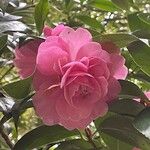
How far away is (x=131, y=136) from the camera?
709mm

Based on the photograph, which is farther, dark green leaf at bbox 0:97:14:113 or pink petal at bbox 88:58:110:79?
dark green leaf at bbox 0:97:14:113

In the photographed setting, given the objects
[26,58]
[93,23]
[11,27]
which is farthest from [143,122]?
[93,23]

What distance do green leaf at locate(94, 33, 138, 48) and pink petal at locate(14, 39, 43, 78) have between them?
3.6 inches

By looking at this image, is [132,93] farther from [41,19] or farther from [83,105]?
[41,19]

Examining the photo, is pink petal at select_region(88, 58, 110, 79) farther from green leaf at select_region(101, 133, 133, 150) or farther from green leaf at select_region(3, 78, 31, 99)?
green leaf at select_region(101, 133, 133, 150)

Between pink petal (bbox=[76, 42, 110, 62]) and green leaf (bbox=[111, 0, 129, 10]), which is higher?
pink petal (bbox=[76, 42, 110, 62])

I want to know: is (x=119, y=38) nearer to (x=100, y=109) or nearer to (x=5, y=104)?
(x=100, y=109)

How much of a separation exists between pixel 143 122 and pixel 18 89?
194 mm

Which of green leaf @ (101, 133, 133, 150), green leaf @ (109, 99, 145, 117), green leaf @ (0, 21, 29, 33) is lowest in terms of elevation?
green leaf @ (101, 133, 133, 150)

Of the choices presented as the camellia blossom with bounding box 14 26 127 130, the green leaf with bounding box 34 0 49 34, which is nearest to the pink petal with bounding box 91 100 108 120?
the camellia blossom with bounding box 14 26 127 130

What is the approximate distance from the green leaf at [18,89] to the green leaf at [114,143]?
0.66 ft

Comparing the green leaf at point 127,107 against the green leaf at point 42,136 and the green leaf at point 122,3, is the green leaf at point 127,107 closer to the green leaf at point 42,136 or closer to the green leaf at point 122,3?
the green leaf at point 42,136

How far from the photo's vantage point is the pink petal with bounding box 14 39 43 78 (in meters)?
0.66

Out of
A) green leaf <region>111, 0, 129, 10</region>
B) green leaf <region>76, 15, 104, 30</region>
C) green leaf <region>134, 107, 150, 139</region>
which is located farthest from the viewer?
green leaf <region>76, 15, 104, 30</region>
